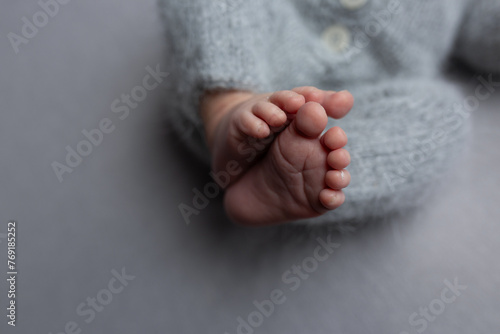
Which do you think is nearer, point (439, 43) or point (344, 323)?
point (344, 323)

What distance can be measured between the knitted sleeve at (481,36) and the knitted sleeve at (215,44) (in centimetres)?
34

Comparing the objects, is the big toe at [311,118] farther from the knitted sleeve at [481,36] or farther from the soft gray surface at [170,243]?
the knitted sleeve at [481,36]

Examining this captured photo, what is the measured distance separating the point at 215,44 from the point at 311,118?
0.17 meters

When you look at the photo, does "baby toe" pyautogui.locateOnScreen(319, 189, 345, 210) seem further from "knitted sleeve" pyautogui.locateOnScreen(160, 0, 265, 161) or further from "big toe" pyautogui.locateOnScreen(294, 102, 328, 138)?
"knitted sleeve" pyautogui.locateOnScreen(160, 0, 265, 161)

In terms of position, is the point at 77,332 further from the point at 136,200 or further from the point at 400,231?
the point at 400,231

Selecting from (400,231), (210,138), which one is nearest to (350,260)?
(400,231)

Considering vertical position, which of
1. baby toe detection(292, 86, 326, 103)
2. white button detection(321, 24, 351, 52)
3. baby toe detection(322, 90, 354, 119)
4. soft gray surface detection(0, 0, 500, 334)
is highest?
white button detection(321, 24, 351, 52)

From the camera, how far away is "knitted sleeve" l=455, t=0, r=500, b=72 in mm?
616

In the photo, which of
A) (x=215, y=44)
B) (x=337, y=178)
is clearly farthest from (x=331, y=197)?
(x=215, y=44)

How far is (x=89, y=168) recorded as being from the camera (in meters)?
0.60

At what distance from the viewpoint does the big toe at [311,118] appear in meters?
0.36

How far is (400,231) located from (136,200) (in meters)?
0.35

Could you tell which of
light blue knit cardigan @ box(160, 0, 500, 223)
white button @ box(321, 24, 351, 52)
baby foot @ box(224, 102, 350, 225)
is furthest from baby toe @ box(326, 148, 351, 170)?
white button @ box(321, 24, 351, 52)

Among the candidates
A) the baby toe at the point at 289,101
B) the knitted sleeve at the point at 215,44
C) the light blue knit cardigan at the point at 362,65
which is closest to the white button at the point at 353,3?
the light blue knit cardigan at the point at 362,65
